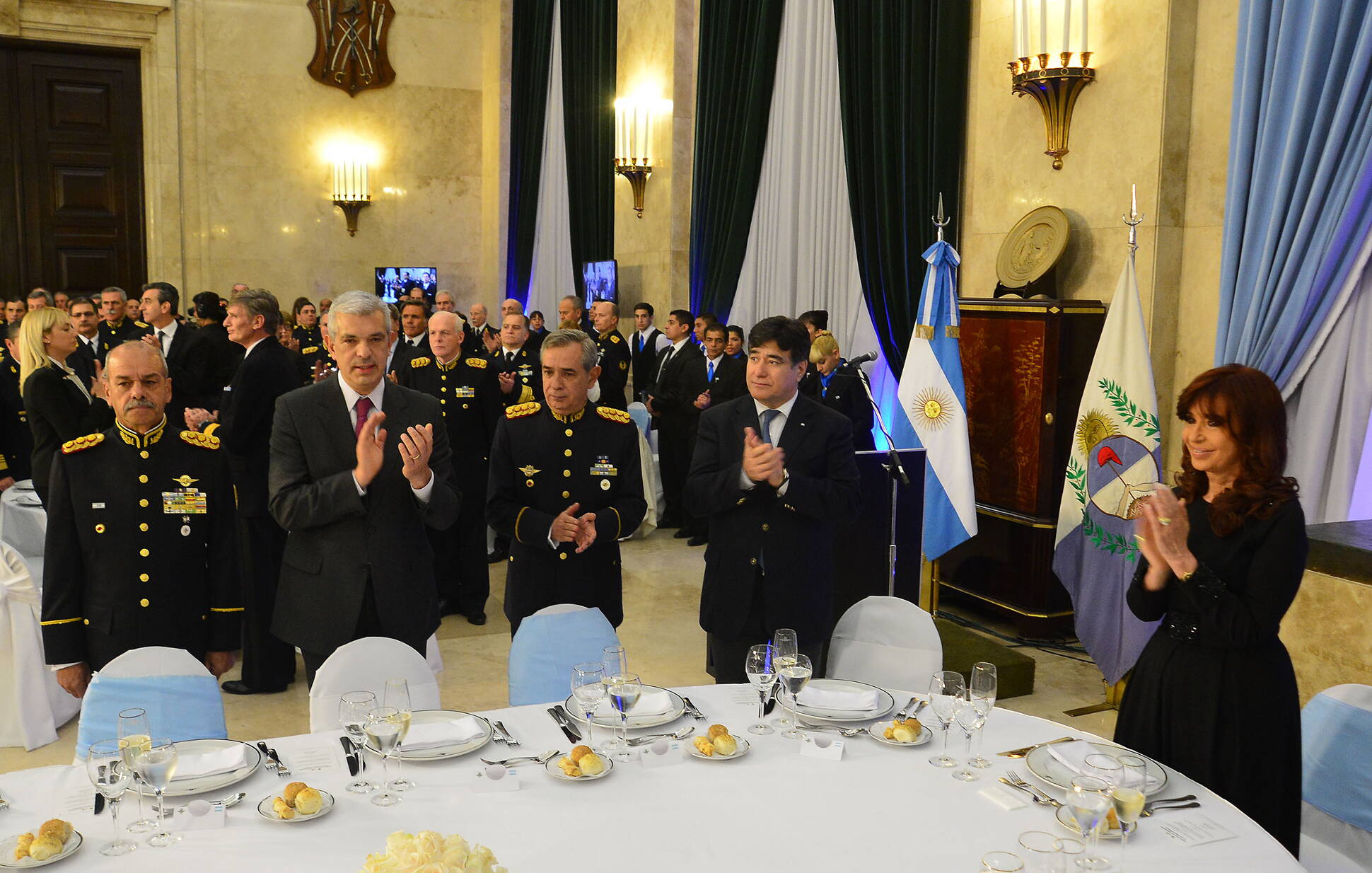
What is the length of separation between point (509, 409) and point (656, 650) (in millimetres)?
2257

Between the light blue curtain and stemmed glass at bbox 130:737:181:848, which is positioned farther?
the light blue curtain

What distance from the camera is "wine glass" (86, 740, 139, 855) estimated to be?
1867 mm

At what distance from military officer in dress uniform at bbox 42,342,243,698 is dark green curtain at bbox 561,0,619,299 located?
309 inches

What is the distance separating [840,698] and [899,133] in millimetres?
4838

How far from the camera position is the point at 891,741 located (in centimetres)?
245

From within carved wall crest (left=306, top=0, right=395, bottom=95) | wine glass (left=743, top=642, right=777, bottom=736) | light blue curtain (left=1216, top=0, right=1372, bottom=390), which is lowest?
wine glass (left=743, top=642, right=777, bottom=736)

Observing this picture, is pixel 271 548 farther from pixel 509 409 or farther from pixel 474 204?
pixel 474 204

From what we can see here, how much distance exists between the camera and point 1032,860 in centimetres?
191

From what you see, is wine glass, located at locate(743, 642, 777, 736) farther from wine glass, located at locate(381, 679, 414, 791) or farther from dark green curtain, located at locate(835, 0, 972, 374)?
dark green curtain, located at locate(835, 0, 972, 374)

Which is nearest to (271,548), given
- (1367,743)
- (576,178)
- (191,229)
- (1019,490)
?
(1019,490)

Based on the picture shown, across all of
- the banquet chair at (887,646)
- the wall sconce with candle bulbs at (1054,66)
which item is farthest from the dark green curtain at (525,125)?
the banquet chair at (887,646)

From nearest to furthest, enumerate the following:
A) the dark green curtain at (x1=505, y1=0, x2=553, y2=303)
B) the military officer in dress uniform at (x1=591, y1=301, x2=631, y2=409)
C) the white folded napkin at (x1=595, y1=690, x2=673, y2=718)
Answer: the white folded napkin at (x1=595, y1=690, x2=673, y2=718)
the military officer in dress uniform at (x1=591, y1=301, x2=631, y2=409)
the dark green curtain at (x1=505, y1=0, x2=553, y2=303)

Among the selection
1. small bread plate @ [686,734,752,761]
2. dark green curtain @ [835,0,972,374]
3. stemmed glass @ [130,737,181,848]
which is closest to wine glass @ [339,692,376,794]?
stemmed glass @ [130,737,181,848]

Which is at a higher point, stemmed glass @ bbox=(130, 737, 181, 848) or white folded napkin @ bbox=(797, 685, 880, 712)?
stemmed glass @ bbox=(130, 737, 181, 848)
